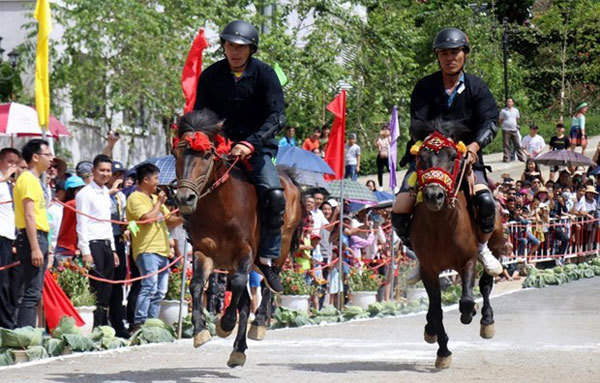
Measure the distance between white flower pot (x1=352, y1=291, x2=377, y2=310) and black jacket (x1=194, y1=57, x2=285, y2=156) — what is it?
8621 mm

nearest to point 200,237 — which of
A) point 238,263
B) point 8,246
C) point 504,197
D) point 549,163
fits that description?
point 238,263

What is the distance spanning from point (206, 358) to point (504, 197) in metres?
15.6

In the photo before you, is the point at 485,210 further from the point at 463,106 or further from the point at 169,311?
the point at 169,311

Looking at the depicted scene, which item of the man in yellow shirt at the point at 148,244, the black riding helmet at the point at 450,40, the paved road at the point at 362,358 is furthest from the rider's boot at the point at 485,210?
the man in yellow shirt at the point at 148,244

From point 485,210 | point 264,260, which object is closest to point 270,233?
point 264,260

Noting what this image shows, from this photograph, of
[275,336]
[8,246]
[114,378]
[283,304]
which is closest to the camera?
[114,378]

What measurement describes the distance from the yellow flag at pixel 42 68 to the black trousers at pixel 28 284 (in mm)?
1761

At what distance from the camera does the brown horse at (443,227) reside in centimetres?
1166

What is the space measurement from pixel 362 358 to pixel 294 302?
18.0 feet

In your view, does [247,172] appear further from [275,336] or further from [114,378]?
[275,336]

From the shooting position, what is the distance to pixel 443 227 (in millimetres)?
12172

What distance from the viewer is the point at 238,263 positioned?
11.4 metres

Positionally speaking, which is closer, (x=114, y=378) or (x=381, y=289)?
(x=114, y=378)

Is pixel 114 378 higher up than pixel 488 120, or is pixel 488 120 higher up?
pixel 488 120
